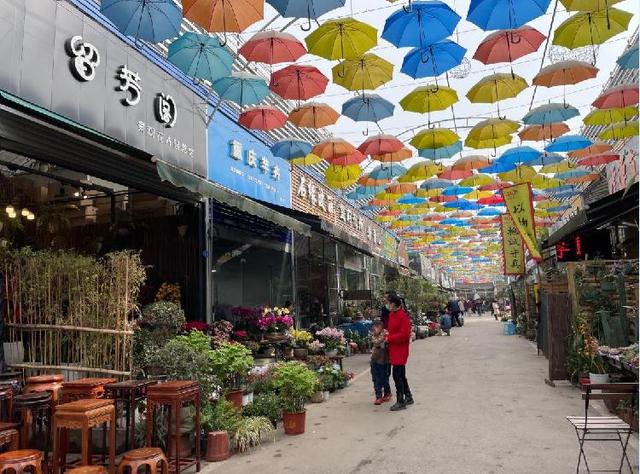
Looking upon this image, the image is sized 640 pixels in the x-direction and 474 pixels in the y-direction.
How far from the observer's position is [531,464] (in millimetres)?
5660

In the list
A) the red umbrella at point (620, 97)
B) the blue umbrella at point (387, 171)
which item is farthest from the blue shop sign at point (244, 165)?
the red umbrella at point (620, 97)

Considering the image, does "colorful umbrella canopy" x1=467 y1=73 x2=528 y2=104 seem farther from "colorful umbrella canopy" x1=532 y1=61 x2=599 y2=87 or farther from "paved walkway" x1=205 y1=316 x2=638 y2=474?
"paved walkway" x1=205 y1=316 x2=638 y2=474

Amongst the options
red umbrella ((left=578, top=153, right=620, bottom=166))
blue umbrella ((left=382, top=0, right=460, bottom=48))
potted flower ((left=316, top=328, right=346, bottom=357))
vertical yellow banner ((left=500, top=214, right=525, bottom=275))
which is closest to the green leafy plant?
blue umbrella ((left=382, top=0, right=460, bottom=48))

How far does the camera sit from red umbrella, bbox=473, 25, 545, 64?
31.2 feet

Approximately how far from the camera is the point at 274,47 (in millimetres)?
9156

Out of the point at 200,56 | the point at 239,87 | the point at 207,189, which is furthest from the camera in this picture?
the point at 239,87

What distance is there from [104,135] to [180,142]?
276cm

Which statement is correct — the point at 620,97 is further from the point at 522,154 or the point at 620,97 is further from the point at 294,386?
the point at 294,386

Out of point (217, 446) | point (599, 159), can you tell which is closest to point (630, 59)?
point (599, 159)

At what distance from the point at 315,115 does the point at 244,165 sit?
339cm

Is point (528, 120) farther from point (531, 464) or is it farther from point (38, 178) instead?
point (38, 178)

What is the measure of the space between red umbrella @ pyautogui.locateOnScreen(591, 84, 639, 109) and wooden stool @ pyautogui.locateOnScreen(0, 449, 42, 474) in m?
12.9

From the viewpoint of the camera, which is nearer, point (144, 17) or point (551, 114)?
point (144, 17)

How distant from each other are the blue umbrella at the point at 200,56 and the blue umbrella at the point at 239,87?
0.18 metres
